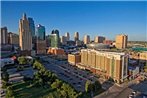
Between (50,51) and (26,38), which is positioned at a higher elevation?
(26,38)

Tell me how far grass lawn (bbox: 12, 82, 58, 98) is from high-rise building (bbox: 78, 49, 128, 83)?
297 cm

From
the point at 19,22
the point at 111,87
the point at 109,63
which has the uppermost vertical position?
the point at 19,22

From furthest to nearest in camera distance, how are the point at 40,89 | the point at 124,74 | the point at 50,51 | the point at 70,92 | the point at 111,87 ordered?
the point at 50,51 → the point at 124,74 → the point at 111,87 → the point at 40,89 → the point at 70,92

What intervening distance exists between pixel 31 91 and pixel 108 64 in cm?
366

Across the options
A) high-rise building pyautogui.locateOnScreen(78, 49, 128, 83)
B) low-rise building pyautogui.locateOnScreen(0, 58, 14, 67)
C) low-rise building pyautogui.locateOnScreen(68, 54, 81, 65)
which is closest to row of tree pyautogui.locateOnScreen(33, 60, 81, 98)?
high-rise building pyautogui.locateOnScreen(78, 49, 128, 83)

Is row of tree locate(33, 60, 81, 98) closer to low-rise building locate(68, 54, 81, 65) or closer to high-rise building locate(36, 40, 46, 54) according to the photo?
low-rise building locate(68, 54, 81, 65)

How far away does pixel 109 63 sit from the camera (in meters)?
7.83

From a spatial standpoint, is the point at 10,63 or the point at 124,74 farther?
the point at 10,63

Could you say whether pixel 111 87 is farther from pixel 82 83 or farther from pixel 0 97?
pixel 0 97

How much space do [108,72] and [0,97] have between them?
4.56 meters

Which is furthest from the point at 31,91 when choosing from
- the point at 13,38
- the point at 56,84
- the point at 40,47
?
the point at 13,38

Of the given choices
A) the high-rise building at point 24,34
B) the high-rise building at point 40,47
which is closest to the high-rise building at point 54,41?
the high-rise building at point 40,47

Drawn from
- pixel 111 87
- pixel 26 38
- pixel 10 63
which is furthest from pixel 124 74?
pixel 26 38

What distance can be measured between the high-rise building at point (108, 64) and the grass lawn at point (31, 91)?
2969mm
